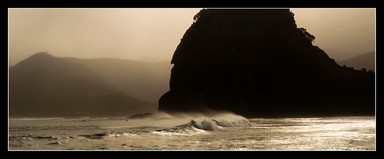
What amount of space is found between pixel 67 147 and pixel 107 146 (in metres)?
1.18

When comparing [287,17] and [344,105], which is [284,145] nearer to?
[344,105]

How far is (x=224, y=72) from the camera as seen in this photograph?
3912 centimetres

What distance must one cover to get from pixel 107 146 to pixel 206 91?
22159 millimetres

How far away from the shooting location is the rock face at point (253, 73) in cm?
3522

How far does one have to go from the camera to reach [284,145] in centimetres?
1569

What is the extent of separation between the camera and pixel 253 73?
40438 millimetres

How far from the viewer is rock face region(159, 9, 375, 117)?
3522cm
